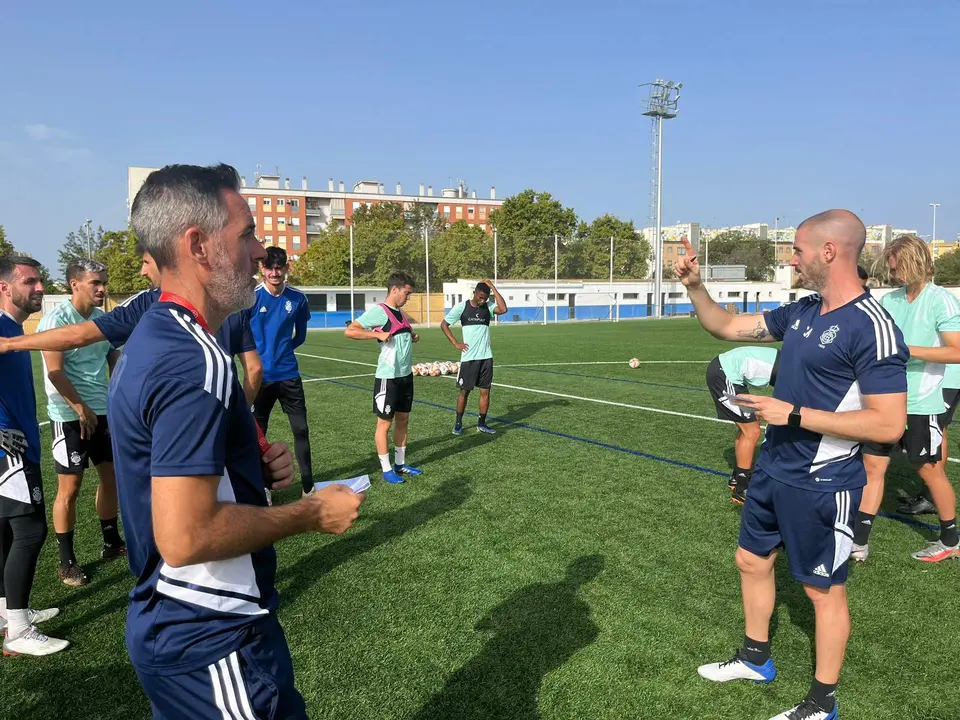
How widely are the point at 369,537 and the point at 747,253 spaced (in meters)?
106

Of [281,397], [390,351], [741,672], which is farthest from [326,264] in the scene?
[741,672]

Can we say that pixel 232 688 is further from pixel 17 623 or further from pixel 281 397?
pixel 281 397

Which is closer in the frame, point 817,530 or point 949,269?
point 817,530

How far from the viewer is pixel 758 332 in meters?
3.79

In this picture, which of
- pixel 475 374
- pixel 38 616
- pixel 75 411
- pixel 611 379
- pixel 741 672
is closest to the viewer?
pixel 741 672

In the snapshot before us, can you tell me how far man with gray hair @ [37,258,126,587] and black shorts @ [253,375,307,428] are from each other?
1475 mm

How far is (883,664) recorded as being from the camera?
11.5ft

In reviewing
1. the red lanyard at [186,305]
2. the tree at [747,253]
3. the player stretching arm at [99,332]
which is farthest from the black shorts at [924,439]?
the tree at [747,253]

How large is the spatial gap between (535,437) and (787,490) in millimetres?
6200

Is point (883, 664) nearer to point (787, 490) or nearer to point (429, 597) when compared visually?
point (787, 490)

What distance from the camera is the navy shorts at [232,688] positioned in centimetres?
163

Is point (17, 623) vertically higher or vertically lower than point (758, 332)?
lower

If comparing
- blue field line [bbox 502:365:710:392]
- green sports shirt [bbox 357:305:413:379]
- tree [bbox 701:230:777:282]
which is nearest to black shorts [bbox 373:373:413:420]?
green sports shirt [bbox 357:305:413:379]

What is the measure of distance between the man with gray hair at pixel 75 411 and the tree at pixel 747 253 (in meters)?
99.5
